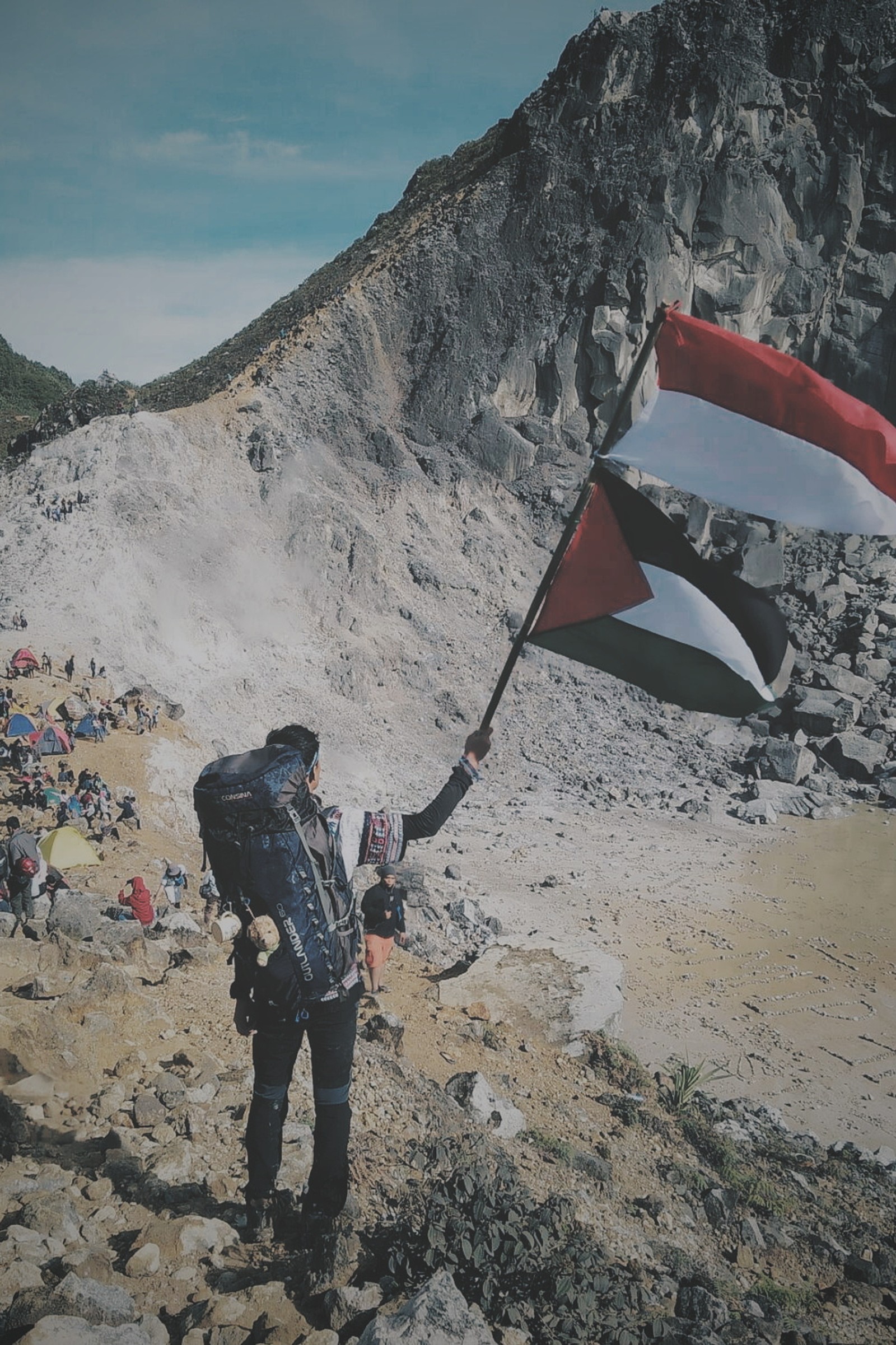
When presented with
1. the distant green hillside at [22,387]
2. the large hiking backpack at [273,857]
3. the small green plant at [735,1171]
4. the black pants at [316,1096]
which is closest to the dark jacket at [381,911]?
the small green plant at [735,1171]

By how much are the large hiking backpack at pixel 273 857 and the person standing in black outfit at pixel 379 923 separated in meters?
5.18

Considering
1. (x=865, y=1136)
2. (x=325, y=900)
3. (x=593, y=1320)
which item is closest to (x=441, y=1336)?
(x=593, y=1320)

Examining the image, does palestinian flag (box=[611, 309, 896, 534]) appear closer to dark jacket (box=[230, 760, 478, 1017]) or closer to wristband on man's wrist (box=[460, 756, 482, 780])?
wristband on man's wrist (box=[460, 756, 482, 780])

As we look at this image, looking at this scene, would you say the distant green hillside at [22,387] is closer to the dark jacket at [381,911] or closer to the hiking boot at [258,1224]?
the dark jacket at [381,911]

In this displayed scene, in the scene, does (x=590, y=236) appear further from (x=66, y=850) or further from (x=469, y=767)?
(x=469, y=767)

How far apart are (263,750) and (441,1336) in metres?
2.48

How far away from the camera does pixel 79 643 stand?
21641 mm

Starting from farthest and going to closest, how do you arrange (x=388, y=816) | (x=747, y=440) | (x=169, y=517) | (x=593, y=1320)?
(x=169, y=517), (x=747, y=440), (x=388, y=816), (x=593, y=1320)

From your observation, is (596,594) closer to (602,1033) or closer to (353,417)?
(602,1033)

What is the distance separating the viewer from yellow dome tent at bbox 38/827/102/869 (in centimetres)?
1202

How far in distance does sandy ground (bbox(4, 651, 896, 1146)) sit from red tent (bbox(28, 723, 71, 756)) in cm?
49

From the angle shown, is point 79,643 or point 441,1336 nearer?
point 441,1336

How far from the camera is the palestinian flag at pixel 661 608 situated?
5805 millimetres

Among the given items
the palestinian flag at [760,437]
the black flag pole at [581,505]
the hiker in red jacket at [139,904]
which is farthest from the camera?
the hiker in red jacket at [139,904]
